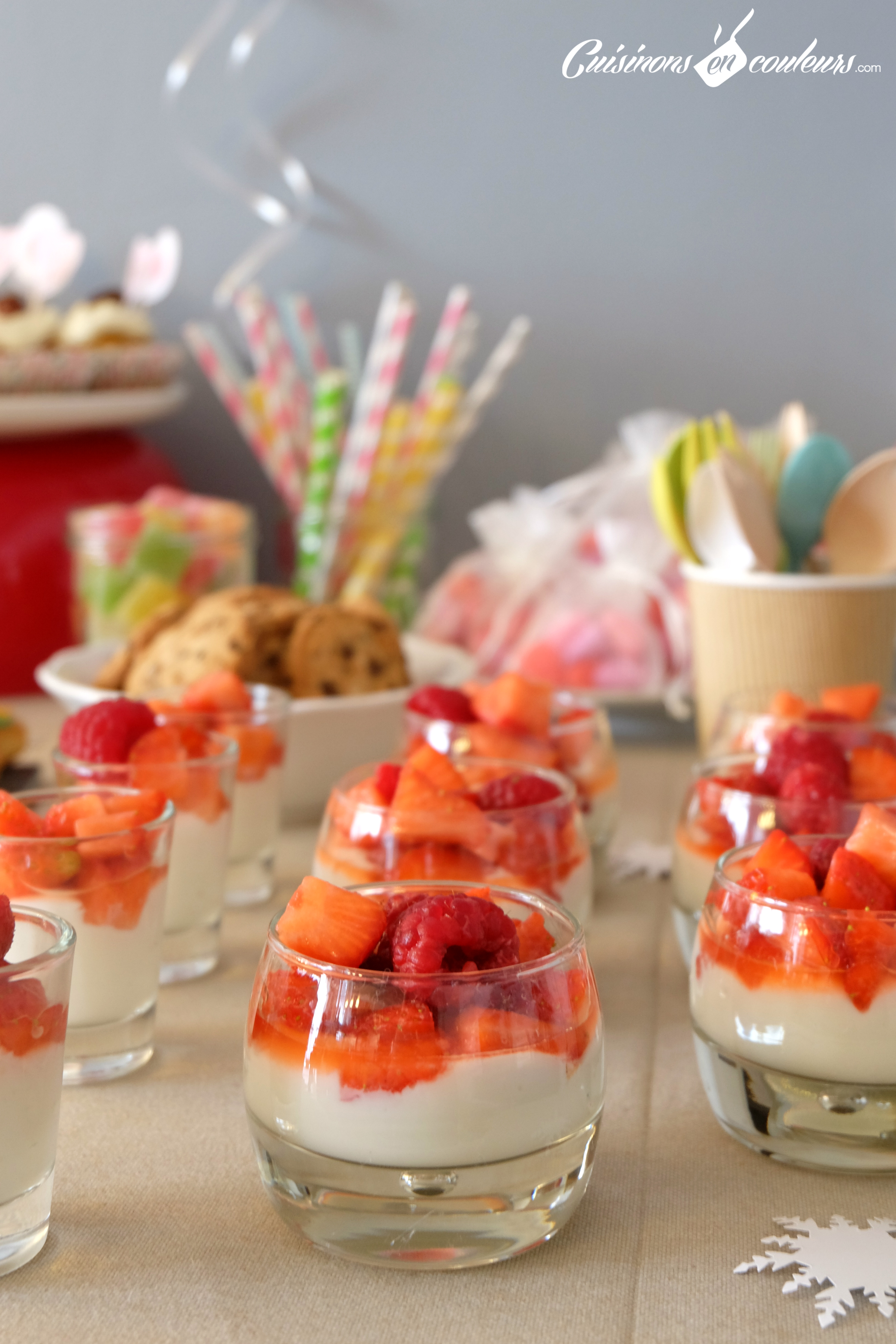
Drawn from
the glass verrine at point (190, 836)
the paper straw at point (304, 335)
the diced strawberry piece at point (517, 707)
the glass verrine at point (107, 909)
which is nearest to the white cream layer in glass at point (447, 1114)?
the glass verrine at point (107, 909)

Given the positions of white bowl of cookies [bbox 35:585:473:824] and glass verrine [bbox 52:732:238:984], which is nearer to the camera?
glass verrine [bbox 52:732:238:984]

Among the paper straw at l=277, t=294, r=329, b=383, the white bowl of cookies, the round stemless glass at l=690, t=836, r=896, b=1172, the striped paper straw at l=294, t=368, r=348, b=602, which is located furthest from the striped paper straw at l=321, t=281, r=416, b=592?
the round stemless glass at l=690, t=836, r=896, b=1172

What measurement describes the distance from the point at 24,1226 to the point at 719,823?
46 centimetres

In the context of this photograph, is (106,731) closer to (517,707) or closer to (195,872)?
(195,872)

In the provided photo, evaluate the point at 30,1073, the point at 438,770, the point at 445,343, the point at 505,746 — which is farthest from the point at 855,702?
the point at 445,343

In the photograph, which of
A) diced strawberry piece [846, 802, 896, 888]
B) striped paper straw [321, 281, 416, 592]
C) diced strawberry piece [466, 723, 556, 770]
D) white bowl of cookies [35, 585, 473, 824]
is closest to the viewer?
diced strawberry piece [846, 802, 896, 888]

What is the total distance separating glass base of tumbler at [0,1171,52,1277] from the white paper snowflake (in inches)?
11.5

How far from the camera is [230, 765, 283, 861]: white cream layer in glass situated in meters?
1.02

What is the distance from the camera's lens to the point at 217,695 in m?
1.03

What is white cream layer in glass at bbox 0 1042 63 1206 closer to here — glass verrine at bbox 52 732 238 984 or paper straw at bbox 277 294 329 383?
glass verrine at bbox 52 732 238 984

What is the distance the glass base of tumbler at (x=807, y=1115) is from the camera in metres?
0.64

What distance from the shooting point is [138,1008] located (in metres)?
0.78

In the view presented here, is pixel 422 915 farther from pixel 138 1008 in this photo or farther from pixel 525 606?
pixel 525 606

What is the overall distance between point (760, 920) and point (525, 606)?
0.92 metres
